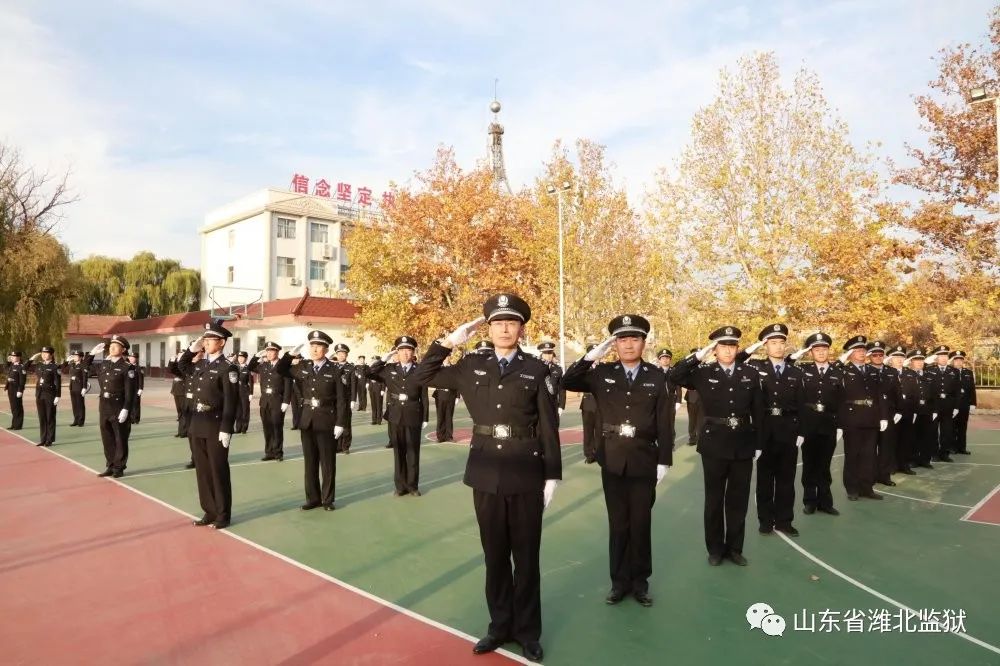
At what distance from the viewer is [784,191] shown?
1778 centimetres

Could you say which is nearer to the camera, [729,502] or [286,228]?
[729,502]

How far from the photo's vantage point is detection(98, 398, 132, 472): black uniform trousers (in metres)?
10.0

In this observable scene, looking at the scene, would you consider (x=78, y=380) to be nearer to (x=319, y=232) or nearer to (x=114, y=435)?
(x=114, y=435)

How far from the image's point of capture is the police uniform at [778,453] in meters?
7.11

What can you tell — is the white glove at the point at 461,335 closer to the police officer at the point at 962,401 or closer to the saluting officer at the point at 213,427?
the saluting officer at the point at 213,427

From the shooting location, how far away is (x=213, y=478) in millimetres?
7234

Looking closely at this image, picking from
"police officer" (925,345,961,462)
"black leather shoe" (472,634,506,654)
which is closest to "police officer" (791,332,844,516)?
"black leather shoe" (472,634,506,654)

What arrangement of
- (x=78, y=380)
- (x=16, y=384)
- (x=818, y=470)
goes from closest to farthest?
(x=818, y=470) < (x=78, y=380) < (x=16, y=384)

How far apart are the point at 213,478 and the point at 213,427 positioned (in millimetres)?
557

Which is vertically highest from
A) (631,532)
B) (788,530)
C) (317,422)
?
(317,422)

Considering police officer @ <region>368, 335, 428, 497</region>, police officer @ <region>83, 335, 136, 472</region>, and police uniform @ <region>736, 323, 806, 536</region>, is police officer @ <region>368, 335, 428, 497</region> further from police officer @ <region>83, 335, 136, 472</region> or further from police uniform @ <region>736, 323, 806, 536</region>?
police uniform @ <region>736, 323, 806, 536</region>

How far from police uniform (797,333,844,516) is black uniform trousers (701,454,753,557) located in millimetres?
2271

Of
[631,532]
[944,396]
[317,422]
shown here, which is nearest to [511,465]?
[631,532]

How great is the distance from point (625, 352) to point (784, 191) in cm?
1492
